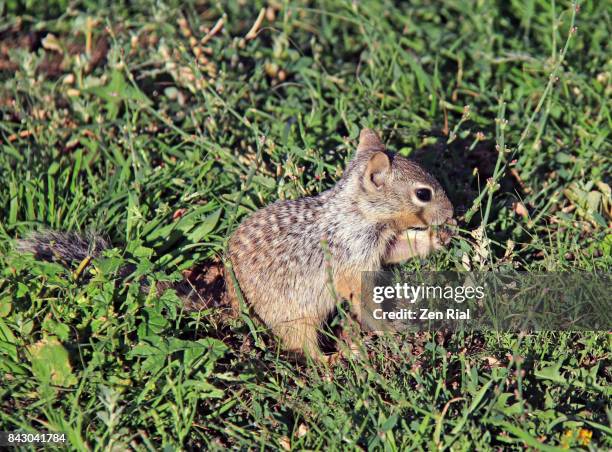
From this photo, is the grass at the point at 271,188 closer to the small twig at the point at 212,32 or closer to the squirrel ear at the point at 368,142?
the small twig at the point at 212,32

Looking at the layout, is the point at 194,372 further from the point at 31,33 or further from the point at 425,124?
the point at 31,33

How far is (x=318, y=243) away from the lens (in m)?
4.58

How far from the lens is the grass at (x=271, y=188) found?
3.81 metres

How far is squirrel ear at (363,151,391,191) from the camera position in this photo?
4453 millimetres

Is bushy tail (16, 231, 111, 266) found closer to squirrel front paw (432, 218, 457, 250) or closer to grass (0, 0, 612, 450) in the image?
grass (0, 0, 612, 450)

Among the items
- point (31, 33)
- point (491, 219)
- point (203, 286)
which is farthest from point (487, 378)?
point (31, 33)

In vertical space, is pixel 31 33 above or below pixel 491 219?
above

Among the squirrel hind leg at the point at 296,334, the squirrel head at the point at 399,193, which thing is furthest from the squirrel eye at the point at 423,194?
the squirrel hind leg at the point at 296,334

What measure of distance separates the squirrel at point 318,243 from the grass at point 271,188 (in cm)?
17

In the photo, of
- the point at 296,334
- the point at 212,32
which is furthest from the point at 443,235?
the point at 212,32

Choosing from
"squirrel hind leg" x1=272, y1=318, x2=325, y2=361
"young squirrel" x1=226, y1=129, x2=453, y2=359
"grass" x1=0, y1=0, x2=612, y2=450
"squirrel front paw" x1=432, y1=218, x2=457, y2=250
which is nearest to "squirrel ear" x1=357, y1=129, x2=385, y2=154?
"young squirrel" x1=226, y1=129, x2=453, y2=359

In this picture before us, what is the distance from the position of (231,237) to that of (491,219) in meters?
1.73

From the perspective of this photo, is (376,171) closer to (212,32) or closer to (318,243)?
(318,243)

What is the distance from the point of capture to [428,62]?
6.29 meters
